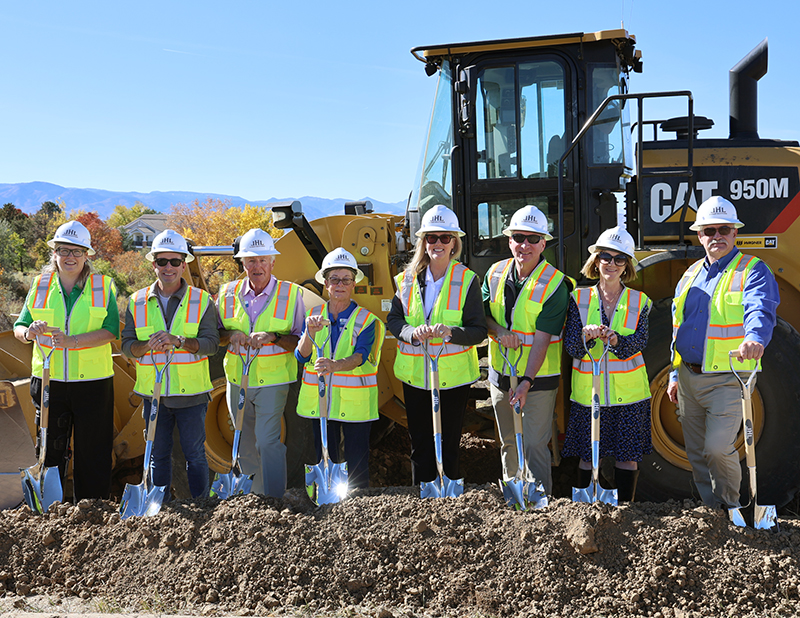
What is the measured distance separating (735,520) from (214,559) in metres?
2.81

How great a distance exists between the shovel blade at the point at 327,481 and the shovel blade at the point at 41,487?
1.63m

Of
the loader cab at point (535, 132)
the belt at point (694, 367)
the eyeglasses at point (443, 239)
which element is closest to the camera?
the belt at point (694, 367)

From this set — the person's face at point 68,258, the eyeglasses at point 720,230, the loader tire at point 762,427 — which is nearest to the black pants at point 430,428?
the loader tire at point 762,427

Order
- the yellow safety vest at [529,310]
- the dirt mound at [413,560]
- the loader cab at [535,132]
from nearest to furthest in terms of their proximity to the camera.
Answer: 1. the dirt mound at [413,560]
2. the yellow safety vest at [529,310]
3. the loader cab at [535,132]

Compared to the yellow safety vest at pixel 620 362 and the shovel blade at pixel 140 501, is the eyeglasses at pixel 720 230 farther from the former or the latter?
the shovel blade at pixel 140 501

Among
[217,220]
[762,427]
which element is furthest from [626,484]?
[217,220]

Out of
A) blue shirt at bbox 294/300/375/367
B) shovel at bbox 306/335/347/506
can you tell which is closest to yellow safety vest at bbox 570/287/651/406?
blue shirt at bbox 294/300/375/367

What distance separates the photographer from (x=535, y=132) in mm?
4605

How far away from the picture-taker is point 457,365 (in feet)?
12.9

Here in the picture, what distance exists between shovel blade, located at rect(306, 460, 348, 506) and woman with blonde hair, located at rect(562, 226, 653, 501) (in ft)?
4.66

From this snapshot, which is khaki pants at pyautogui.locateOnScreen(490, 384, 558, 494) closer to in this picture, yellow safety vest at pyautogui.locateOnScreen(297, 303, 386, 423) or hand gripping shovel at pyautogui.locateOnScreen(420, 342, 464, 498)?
hand gripping shovel at pyautogui.locateOnScreen(420, 342, 464, 498)

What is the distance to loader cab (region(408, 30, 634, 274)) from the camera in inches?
181

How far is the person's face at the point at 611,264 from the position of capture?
12.3 ft

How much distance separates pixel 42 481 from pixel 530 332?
3.21 meters
